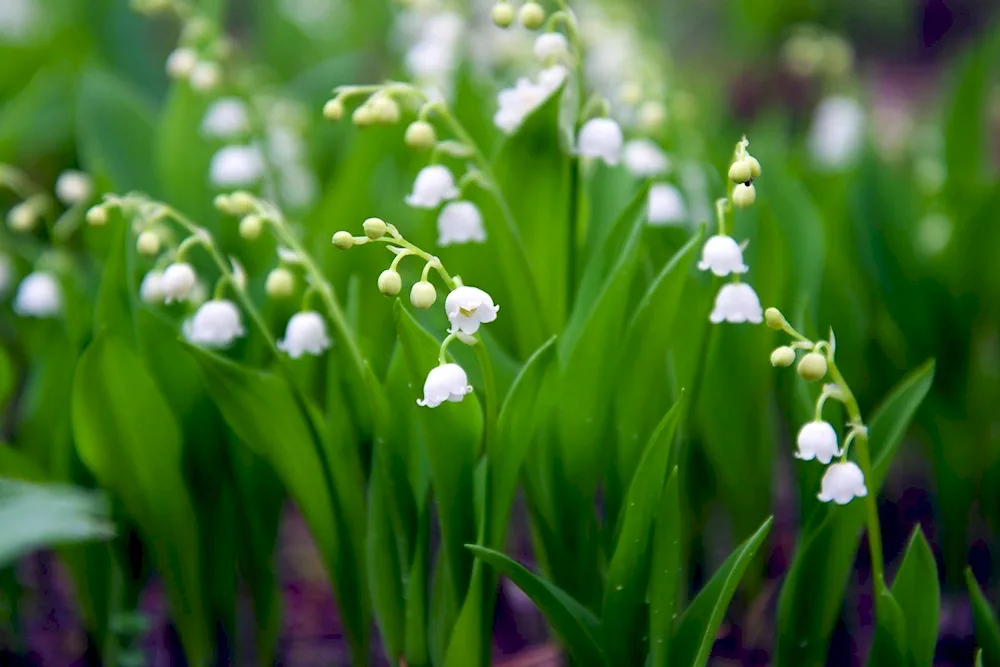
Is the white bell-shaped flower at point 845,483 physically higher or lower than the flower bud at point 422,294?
lower

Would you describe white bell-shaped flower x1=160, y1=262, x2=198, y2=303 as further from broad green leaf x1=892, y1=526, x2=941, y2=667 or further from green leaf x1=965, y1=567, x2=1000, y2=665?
green leaf x1=965, y1=567, x2=1000, y2=665

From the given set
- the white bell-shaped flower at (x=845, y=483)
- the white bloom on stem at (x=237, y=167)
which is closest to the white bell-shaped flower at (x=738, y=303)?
the white bell-shaped flower at (x=845, y=483)

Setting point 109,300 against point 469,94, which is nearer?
point 109,300

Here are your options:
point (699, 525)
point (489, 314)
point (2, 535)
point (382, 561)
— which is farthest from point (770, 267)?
point (2, 535)

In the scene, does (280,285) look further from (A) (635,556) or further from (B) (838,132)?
(B) (838,132)

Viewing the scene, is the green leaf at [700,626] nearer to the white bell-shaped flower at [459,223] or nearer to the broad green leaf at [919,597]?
the broad green leaf at [919,597]

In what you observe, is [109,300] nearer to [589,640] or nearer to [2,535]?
[2,535]
